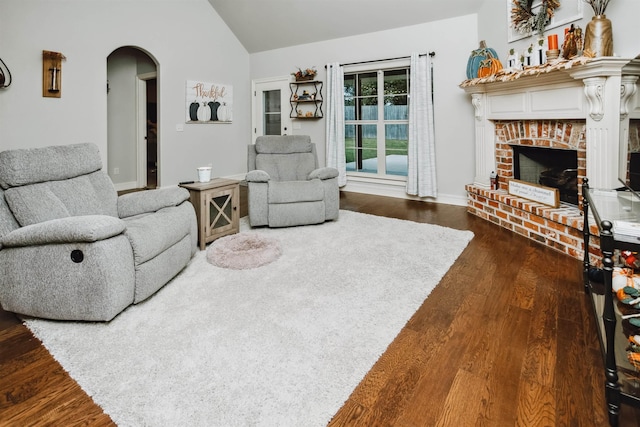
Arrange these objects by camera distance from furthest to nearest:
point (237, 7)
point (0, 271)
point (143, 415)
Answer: point (237, 7) < point (0, 271) < point (143, 415)

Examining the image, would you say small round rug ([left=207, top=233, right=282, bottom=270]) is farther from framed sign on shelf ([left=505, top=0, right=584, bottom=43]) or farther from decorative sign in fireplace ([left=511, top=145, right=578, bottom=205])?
framed sign on shelf ([left=505, top=0, right=584, bottom=43])

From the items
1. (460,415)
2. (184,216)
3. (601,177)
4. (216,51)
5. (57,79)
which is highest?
(216,51)

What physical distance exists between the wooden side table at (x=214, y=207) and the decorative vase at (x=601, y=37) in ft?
10.2

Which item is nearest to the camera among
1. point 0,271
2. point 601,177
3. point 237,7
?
point 0,271

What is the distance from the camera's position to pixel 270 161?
436cm

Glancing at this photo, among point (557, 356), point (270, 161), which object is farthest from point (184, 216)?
point (557, 356)

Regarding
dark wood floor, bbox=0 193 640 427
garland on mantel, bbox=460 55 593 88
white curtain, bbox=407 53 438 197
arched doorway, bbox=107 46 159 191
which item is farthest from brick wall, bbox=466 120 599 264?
arched doorway, bbox=107 46 159 191

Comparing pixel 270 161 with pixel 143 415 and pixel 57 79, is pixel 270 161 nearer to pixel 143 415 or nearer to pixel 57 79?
pixel 57 79

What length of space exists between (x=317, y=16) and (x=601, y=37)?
3.95 metres

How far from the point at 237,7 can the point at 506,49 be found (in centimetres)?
425

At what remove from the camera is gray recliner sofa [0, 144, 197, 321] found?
1.87 m

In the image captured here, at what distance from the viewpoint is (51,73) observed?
14.4ft

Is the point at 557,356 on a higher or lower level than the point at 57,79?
lower

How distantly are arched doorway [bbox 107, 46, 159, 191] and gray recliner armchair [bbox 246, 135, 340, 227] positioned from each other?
10.1ft
